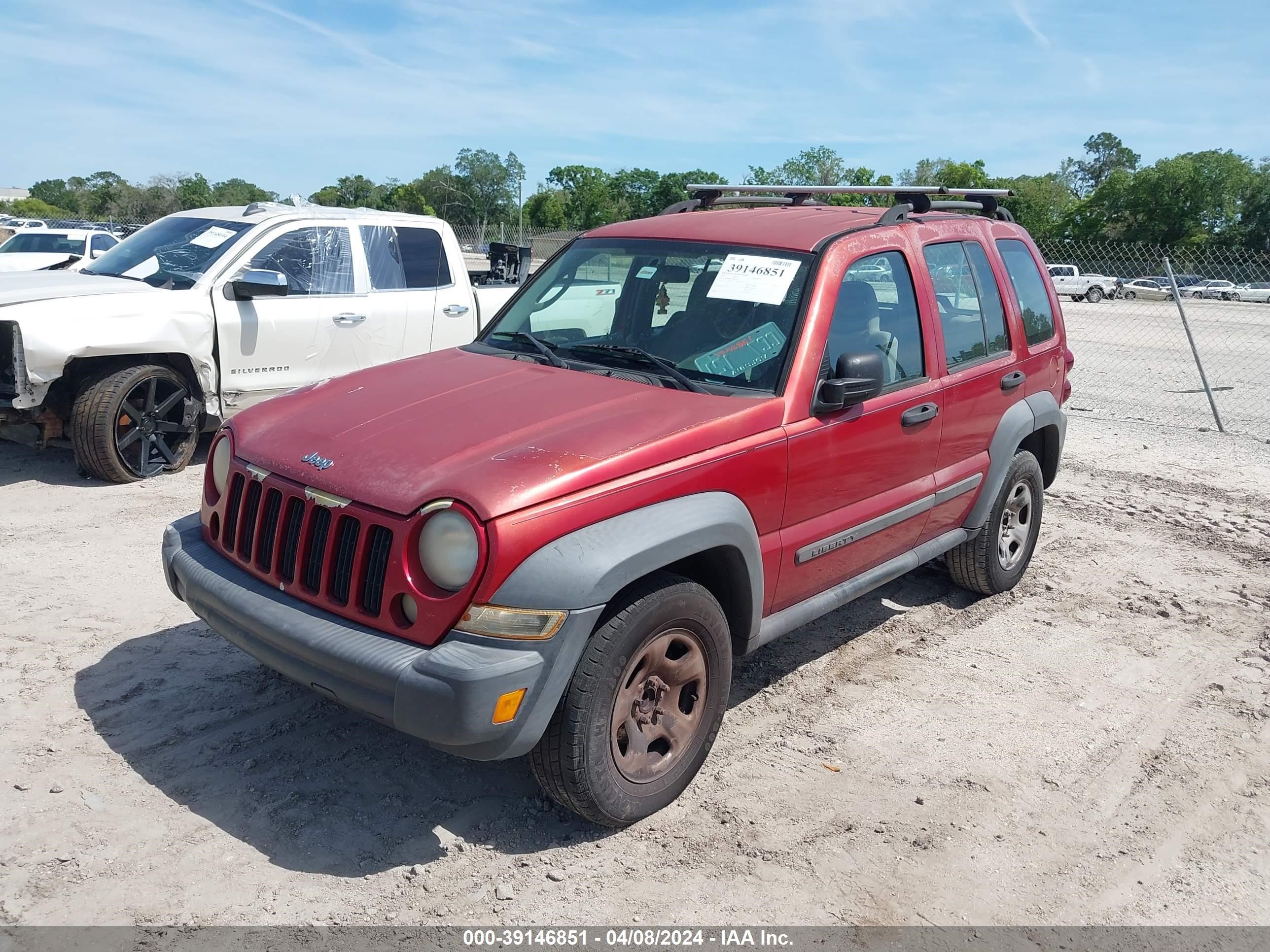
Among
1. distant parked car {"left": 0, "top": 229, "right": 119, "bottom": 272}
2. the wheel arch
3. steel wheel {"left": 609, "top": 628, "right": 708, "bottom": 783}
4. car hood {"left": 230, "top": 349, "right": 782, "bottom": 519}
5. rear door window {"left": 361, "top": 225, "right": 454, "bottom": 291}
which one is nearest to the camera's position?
car hood {"left": 230, "top": 349, "right": 782, "bottom": 519}

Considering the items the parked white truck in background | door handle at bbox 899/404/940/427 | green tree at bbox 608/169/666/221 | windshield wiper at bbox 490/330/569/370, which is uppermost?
green tree at bbox 608/169/666/221

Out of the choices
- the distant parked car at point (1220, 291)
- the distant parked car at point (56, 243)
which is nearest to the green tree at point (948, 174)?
the distant parked car at point (1220, 291)

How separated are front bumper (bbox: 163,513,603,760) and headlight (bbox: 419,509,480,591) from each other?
0.17 m

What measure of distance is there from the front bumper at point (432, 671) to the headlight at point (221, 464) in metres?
0.69

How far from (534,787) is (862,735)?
4.51ft

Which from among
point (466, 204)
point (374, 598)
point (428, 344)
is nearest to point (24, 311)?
point (428, 344)

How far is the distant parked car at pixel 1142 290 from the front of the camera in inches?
1608

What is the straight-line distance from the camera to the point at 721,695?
12.0ft

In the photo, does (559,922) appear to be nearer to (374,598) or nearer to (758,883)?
(758,883)

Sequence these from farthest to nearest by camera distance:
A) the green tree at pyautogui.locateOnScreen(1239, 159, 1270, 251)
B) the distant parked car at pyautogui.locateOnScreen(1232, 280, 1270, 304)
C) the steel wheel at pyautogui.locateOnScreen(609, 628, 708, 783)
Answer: the green tree at pyautogui.locateOnScreen(1239, 159, 1270, 251), the distant parked car at pyautogui.locateOnScreen(1232, 280, 1270, 304), the steel wheel at pyautogui.locateOnScreen(609, 628, 708, 783)

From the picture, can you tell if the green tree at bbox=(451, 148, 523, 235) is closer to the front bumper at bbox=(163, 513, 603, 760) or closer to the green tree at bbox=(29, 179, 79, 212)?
the green tree at bbox=(29, 179, 79, 212)

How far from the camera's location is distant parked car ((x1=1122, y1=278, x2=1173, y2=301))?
40844mm

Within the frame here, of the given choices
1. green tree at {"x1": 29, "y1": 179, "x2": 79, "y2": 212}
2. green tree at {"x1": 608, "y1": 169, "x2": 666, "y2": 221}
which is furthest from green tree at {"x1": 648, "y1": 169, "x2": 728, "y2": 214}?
green tree at {"x1": 29, "y1": 179, "x2": 79, "y2": 212}

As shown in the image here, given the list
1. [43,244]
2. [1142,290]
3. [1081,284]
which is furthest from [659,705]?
[1142,290]
